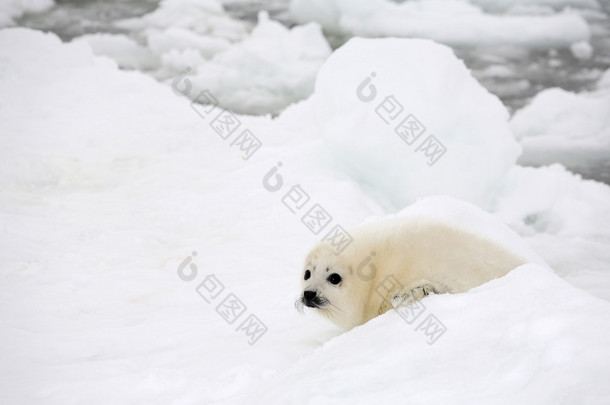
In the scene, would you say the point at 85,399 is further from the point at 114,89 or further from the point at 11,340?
the point at 114,89

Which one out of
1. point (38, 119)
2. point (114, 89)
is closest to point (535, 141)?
point (114, 89)

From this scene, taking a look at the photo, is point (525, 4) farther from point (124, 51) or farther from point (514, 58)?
point (124, 51)

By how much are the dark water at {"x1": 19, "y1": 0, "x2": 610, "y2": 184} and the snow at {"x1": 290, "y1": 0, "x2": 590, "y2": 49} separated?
1.86ft

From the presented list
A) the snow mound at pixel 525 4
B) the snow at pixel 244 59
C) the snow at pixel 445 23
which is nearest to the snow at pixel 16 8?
the snow at pixel 244 59

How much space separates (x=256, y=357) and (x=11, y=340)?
1294 millimetres

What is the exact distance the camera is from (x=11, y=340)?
2768 millimetres

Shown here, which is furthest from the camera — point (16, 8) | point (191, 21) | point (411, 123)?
point (191, 21)

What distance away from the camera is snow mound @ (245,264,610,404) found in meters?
1.25

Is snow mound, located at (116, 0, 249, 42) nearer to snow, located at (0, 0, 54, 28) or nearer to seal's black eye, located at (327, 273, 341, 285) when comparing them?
snow, located at (0, 0, 54, 28)

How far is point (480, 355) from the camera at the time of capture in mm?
1456

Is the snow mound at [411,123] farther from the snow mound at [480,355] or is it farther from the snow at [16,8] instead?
the snow at [16,8]

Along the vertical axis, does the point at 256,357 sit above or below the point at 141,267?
above

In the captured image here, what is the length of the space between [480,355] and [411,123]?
15.3ft

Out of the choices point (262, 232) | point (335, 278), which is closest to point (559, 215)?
point (262, 232)
